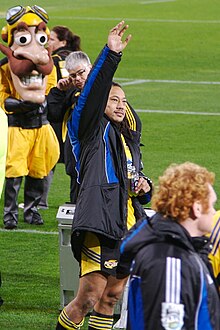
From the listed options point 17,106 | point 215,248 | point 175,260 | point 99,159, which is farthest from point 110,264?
point 17,106

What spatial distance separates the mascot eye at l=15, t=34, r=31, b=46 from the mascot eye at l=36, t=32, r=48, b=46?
0.30 ft

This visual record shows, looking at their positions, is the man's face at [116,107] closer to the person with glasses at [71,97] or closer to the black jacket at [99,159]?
the black jacket at [99,159]

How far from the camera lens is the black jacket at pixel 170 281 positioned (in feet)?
16.5

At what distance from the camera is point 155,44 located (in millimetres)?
28656

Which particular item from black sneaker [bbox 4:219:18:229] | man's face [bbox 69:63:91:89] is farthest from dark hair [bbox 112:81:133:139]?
black sneaker [bbox 4:219:18:229]

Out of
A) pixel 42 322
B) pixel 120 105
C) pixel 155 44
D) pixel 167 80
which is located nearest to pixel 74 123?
pixel 120 105

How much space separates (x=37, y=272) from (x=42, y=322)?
160 cm

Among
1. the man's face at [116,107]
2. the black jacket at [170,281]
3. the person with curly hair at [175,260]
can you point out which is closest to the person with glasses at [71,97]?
the man's face at [116,107]

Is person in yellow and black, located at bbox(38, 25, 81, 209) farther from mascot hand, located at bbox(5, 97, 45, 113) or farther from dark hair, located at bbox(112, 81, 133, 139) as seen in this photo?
dark hair, located at bbox(112, 81, 133, 139)

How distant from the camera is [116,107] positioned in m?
7.75

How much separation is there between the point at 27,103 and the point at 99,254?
3418 mm

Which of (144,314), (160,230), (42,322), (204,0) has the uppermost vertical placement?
(204,0)

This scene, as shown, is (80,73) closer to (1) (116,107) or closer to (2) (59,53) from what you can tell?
(1) (116,107)

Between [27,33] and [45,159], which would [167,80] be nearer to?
[45,159]
